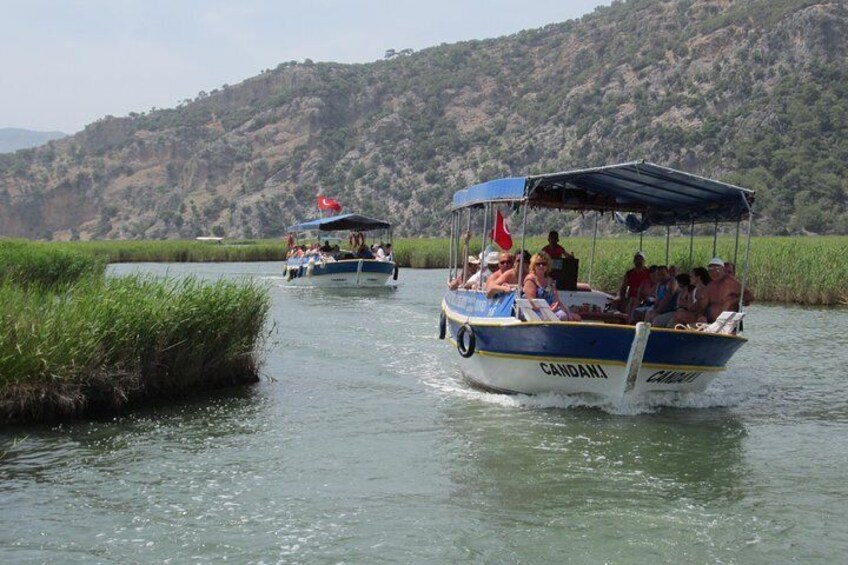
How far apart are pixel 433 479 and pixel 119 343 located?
480cm

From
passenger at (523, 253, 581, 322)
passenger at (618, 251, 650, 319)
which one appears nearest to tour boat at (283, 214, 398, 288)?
passenger at (618, 251, 650, 319)

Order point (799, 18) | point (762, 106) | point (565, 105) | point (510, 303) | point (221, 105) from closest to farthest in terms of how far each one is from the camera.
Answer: point (510, 303) < point (762, 106) < point (799, 18) < point (565, 105) < point (221, 105)

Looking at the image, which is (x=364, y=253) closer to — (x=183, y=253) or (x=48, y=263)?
(x=48, y=263)

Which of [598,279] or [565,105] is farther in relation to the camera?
[565,105]

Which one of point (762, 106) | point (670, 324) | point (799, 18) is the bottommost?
point (670, 324)

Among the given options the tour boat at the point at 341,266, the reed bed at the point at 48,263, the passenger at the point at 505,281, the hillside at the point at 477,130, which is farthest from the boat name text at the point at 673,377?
the hillside at the point at 477,130

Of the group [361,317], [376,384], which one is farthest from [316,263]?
[376,384]

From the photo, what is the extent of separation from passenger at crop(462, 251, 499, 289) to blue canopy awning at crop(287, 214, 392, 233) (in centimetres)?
2248

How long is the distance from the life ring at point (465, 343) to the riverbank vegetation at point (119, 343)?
10.2ft

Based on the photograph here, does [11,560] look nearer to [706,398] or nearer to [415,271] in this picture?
[706,398]

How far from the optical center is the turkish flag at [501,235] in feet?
49.1

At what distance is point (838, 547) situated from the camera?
8008 millimetres

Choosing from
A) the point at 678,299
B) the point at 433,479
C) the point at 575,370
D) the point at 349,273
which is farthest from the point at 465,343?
the point at 349,273

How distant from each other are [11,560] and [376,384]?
8542 mm
